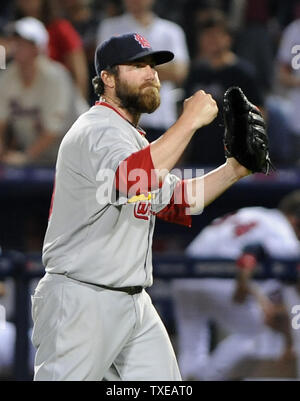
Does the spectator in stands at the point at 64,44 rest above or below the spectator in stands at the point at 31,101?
above

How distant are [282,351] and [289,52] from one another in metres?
2.53

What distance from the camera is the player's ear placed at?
3.90 meters

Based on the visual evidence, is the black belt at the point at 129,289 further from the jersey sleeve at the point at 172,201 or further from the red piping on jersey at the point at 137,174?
the red piping on jersey at the point at 137,174

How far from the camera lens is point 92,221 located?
3.77 metres

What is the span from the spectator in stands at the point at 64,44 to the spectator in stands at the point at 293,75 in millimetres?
1528

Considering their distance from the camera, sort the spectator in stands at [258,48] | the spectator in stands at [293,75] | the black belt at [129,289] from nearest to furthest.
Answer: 1. the black belt at [129,289]
2. the spectator in stands at [293,75]
3. the spectator in stands at [258,48]

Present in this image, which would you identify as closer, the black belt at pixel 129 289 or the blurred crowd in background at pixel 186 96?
the black belt at pixel 129 289

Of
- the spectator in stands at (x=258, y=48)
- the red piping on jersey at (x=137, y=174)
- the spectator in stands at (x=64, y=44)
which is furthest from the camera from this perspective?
the spectator in stands at (x=258, y=48)

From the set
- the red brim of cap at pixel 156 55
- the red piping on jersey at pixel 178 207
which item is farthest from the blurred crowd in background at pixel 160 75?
the red brim of cap at pixel 156 55

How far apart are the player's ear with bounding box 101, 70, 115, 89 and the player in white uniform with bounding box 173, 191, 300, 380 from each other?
254 cm

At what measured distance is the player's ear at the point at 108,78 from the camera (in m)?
3.90

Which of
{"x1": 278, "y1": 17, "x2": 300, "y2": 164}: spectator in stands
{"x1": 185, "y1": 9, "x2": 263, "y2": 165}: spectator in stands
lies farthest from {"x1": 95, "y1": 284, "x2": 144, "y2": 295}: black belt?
{"x1": 278, "y1": 17, "x2": 300, "y2": 164}: spectator in stands

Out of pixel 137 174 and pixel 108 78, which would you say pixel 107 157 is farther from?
pixel 108 78

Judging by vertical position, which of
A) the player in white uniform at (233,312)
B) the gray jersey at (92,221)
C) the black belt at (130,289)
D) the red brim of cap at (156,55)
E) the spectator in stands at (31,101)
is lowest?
the player in white uniform at (233,312)
